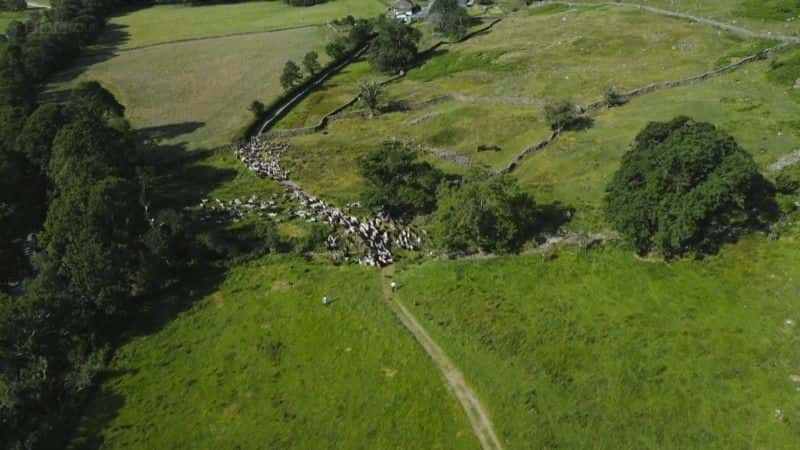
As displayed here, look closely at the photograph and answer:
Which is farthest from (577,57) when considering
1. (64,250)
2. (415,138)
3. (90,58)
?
(90,58)

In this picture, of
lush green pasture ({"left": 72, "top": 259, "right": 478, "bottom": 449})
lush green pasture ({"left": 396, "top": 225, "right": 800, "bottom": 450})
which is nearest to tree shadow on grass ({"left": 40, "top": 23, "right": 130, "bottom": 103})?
lush green pasture ({"left": 72, "top": 259, "right": 478, "bottom": 449})

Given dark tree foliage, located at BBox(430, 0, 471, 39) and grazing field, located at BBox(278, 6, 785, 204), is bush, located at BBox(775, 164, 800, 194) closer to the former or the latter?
grazing field, located at BBox(278, 6, 785, 204)

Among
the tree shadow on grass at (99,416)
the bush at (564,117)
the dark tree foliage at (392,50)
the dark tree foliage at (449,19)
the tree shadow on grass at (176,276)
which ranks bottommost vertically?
the tree shadow on grass at (99,416)

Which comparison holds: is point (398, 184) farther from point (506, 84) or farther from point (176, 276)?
point (506, 84)

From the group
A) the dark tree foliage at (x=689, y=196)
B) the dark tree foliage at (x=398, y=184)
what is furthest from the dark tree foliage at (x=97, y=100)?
the dark tree foliage at (x=689, y=196)

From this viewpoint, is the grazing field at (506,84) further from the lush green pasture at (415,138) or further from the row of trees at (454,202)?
the row of trees at (454,202)

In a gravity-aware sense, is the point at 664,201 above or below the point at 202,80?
below
